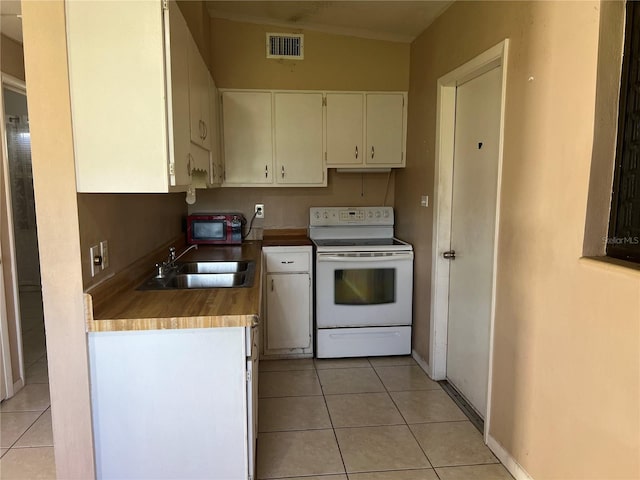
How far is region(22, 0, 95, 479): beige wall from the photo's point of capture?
5.01 feet

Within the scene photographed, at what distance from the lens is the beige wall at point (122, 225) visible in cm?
169

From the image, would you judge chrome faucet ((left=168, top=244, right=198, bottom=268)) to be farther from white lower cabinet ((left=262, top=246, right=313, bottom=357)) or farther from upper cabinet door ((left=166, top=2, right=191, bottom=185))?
upper cabinet door ((left=166, top=2, right=191, bottom=185))

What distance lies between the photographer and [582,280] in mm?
1604

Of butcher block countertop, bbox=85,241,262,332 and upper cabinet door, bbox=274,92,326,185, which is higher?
upper cabinet door, bbox=274,92,326,185

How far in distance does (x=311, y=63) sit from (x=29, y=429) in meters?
3.23

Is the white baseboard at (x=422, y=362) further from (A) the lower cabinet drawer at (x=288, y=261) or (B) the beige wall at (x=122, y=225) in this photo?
(B) the beige wall at (x=122, y=225)

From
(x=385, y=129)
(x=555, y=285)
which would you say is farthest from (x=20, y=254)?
(x=555, y=285)

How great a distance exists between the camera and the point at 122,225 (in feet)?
6.81

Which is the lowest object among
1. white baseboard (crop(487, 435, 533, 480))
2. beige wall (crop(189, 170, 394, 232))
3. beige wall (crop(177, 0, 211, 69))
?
white baseboard (crop(487, 435, 533, 480))

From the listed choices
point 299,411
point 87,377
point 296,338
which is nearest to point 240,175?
point 296,338

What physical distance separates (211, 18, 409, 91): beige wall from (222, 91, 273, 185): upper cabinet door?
0.17m

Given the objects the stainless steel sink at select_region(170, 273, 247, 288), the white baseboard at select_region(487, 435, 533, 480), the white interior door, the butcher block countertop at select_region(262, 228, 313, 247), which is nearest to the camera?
the white baseboard at select_region(487, 435, 533, 480)

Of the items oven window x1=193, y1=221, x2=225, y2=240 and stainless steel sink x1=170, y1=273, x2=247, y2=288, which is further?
oven window x1=193, y1=221, x2=225, y2=240

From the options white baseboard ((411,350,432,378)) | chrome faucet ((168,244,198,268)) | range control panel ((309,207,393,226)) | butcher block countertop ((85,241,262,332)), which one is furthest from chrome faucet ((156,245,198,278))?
white baseboard ((411,350,432,378))
